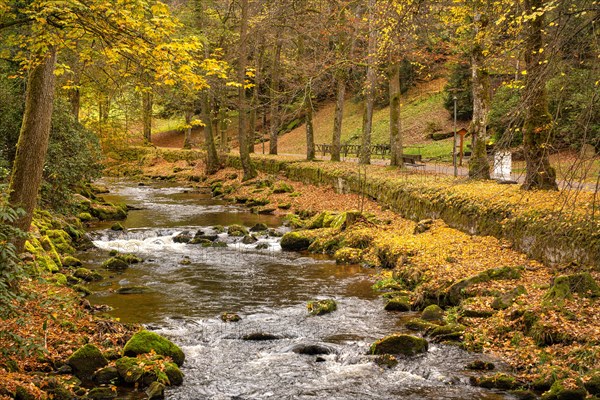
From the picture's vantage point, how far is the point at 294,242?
18.3 meters

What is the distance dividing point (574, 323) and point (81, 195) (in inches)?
821

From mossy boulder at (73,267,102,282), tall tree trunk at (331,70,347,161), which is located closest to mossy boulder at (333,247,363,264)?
mossy boulder at (73,267,102,282)

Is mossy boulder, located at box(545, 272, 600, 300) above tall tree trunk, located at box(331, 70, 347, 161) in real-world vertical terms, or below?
below

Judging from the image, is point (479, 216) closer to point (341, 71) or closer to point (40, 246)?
point (40, 246)

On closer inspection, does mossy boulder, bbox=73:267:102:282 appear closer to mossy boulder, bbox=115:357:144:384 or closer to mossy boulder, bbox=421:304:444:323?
mossy boulder, bbox=115:357:144:384

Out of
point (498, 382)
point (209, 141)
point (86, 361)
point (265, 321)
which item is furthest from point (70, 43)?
point (209, 141)

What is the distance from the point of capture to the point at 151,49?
8953 mm

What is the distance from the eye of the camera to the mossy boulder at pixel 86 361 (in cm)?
825

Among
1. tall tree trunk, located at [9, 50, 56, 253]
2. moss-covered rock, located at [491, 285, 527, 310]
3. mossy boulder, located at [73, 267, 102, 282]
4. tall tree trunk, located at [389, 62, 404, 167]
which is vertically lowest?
mossy boulder, located at [73, 267, 102, 282]

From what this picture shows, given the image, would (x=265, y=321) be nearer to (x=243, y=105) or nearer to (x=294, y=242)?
(x=294, y=242)

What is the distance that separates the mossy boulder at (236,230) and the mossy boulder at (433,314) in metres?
9.95

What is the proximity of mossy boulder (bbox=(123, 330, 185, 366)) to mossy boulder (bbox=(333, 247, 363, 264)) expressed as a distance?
25.8ft

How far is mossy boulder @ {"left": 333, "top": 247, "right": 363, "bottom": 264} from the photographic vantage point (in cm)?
1634

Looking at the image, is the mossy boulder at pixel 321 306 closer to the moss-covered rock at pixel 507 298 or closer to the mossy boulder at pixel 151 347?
the moss-covered rock at pixel 507 298
